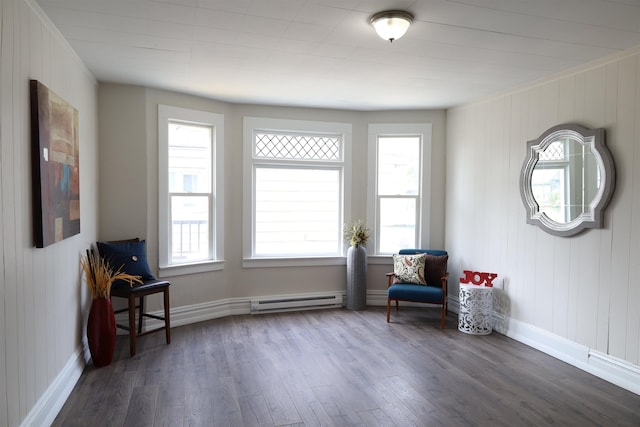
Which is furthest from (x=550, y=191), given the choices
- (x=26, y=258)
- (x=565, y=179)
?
(x=26, y=258)

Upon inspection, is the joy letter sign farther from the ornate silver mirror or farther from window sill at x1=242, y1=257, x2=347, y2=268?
window sill at x1=242, y1=257, x2=347, y2=268

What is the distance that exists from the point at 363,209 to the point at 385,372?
8.22ft

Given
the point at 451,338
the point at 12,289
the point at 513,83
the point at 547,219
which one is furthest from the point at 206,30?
the point at 451,338

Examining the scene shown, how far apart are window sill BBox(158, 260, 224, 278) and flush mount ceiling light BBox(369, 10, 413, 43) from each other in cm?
323

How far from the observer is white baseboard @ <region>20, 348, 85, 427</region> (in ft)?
7.93

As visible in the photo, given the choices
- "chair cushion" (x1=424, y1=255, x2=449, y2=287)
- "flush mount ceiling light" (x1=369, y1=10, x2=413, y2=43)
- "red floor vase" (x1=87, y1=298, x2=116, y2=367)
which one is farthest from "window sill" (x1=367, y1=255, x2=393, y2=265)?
"flush mount ceiling light" (x1=369, y1=10, x2=413, y2=43)

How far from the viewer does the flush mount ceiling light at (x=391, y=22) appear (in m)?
2.56

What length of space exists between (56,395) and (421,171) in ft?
14.5

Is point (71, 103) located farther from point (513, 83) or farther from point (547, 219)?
point (547, 219)

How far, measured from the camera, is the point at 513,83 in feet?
13.5

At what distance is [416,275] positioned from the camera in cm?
496

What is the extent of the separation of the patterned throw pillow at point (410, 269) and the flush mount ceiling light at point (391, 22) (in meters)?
2.94

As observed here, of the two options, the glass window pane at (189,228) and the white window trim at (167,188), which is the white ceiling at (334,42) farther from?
the glass window pane at (189,228)

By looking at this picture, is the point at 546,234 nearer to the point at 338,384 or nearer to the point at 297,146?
the point at 338,384
